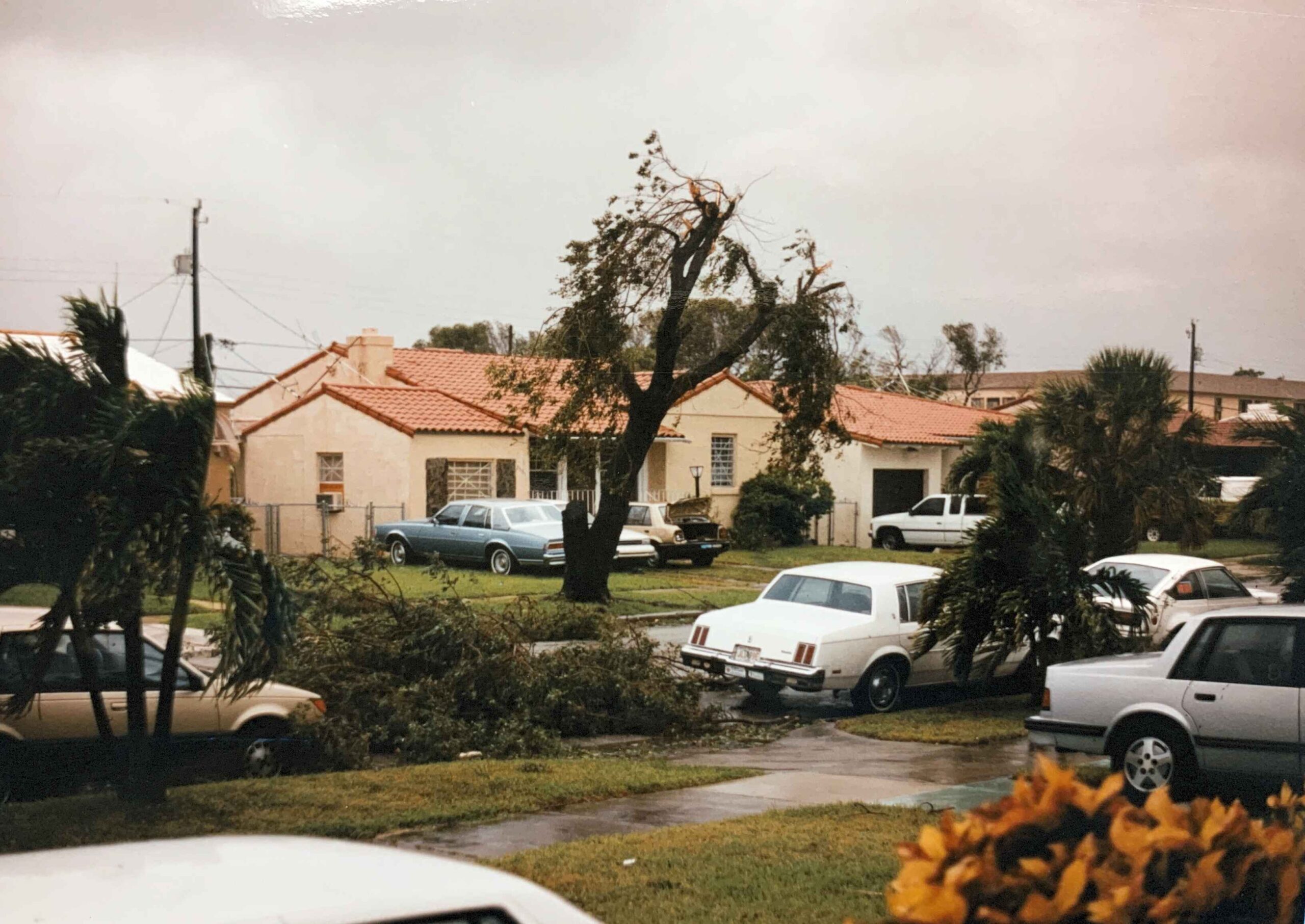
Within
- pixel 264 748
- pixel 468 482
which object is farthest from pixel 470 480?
pixel 264 748

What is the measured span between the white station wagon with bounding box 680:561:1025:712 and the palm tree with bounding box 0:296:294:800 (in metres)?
3.72

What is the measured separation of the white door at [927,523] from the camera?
8570 mm

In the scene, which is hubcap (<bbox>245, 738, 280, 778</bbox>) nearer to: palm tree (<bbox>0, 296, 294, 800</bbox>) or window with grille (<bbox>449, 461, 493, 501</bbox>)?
palm tree (<bbox>0, 296, 294, 800</bbox>)

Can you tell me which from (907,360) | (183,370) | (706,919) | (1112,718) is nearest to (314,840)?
(706,919)

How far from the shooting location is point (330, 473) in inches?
309

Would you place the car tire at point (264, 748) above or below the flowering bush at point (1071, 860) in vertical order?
below

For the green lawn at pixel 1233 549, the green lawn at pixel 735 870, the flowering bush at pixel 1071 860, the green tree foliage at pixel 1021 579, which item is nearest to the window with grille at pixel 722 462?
the green tree foliage at pixel 1021 579

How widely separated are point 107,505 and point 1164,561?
603cm

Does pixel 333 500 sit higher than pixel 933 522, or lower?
higher

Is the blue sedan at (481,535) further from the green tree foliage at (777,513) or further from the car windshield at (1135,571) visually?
the car windshield at (1135,571)

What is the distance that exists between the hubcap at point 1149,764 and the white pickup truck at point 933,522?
6.15 feet

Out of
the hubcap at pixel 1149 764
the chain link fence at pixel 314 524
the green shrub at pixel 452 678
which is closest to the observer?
the hubcap at pixel 1149 764

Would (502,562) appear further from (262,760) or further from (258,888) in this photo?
(258,888)

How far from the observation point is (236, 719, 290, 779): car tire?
6973 mm
